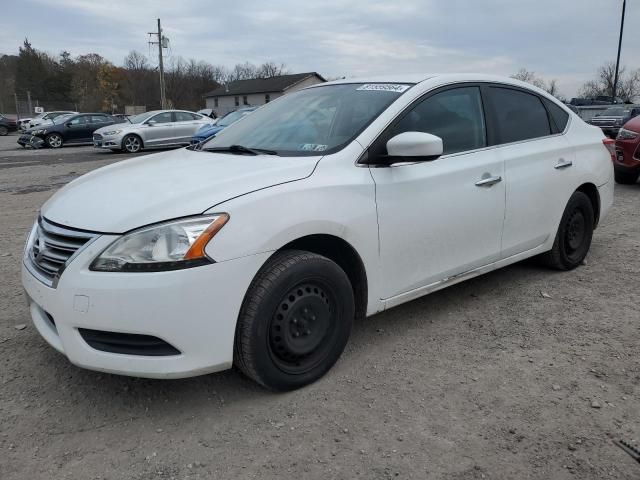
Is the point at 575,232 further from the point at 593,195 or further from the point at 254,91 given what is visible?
the point at 254,91

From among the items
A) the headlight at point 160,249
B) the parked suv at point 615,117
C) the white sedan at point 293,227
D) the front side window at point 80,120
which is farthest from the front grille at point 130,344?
the parked suv at point 615,117

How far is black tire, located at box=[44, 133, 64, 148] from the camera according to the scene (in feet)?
69.6

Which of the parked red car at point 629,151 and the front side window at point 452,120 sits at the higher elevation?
the front side window at point 452,120

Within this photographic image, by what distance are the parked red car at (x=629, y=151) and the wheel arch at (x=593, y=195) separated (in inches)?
194

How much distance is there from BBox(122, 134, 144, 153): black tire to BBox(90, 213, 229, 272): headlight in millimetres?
16508

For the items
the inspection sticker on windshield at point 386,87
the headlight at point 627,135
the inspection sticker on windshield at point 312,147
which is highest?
the inspection sticker on windshield at point 386,87

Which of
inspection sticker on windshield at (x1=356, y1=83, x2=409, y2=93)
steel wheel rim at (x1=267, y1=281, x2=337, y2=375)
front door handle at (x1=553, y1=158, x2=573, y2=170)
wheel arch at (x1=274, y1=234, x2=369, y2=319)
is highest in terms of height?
inspection sticker on windshield at (x1=356, y1=83, x2=409, y2=93)

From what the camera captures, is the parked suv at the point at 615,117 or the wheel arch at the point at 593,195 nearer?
the wheel arch at the point at 593,195

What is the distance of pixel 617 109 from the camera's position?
2289 cm

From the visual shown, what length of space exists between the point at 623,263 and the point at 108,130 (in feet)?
54.4

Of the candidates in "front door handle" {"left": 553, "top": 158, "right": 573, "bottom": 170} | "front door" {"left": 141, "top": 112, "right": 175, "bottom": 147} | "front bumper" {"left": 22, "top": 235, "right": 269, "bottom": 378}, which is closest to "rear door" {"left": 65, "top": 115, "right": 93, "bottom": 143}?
"front door" {"left": 141, "top": 112, "right": 175, "bottom": 147}

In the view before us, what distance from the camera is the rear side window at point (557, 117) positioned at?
4.50 m

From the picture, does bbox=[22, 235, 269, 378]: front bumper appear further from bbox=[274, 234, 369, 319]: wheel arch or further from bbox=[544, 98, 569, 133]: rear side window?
bbox=[544, 98, 569, 133]: rear side window

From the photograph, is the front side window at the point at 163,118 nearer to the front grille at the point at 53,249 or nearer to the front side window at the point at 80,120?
the front side window at the point at 80,120
